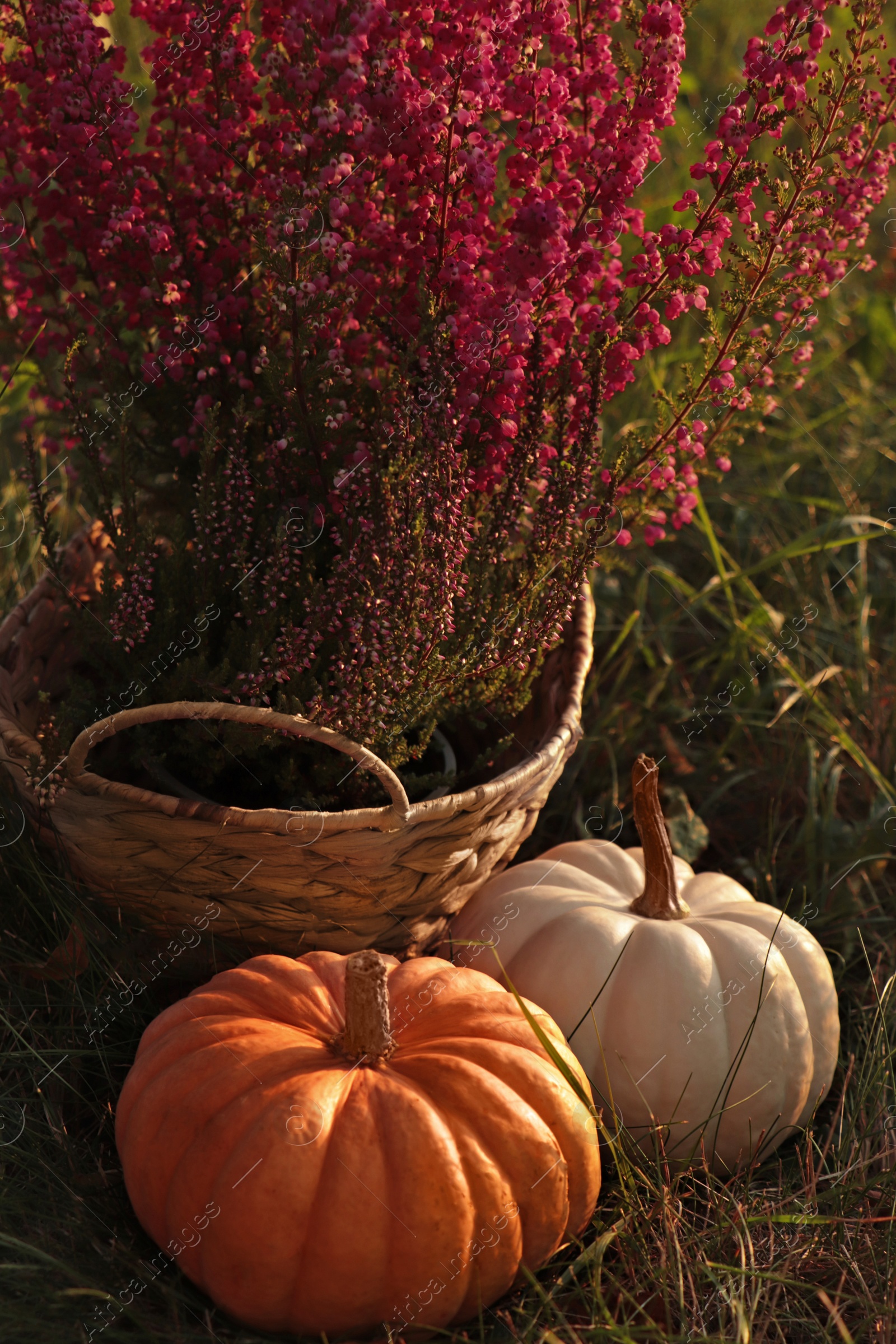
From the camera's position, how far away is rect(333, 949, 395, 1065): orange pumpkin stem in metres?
1.32

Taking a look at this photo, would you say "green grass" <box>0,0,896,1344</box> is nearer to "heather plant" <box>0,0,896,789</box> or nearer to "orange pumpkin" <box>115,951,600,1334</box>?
"orange pumpkin" <box>115,951,600,1334</box>

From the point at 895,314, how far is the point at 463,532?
288 cm

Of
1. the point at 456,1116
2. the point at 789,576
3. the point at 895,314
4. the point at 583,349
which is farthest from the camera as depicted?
the point at 895,314

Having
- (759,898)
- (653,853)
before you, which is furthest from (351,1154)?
(759,898)

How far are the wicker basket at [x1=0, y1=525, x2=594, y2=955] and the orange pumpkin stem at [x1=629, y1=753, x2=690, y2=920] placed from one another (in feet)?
0.46

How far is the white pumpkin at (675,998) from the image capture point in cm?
156

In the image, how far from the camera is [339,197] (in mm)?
1445

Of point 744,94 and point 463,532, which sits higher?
point 744,94

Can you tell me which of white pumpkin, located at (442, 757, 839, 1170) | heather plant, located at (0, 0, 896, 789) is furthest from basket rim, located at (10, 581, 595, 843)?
white pumpkin, located at (442, 757, 839, 1170)

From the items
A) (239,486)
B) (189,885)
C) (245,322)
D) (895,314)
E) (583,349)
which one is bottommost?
(189,885)

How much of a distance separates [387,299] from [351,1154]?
1.18m

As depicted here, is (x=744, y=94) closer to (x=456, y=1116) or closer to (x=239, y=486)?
(x=239, y=486)

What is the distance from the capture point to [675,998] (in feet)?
5.16

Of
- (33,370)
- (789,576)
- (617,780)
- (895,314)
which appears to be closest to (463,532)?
(617,780)
